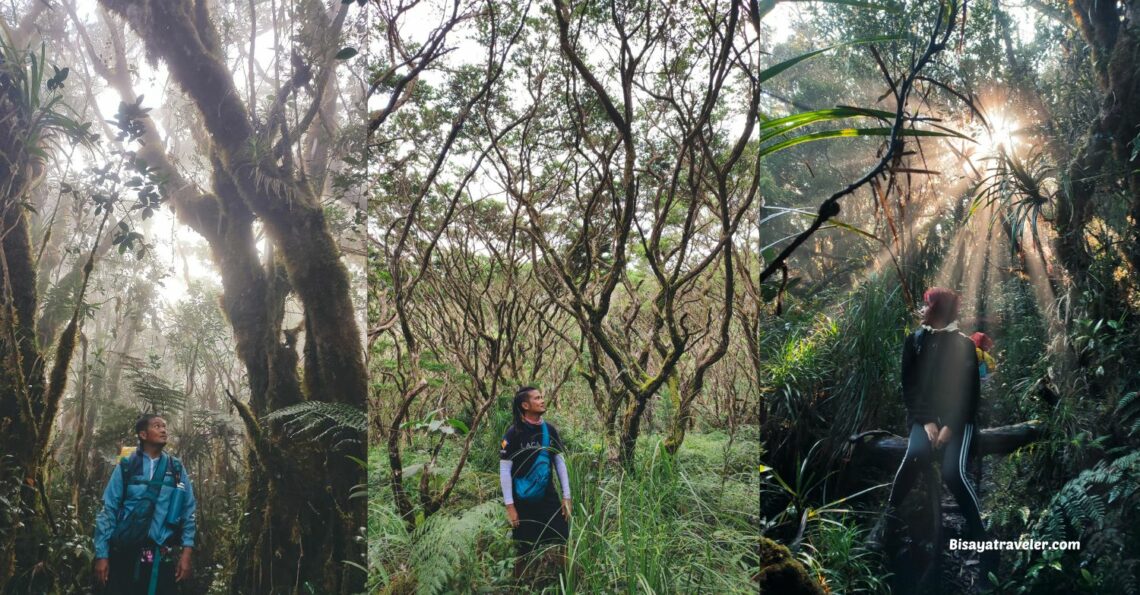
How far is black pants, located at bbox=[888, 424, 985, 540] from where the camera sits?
296 centimetres

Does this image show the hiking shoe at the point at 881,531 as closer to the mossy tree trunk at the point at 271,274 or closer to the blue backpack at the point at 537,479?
the blue backpack at the point at 537,479

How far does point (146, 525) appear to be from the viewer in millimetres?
3014

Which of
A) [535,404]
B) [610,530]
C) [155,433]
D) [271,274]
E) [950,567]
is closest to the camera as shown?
[610,530]

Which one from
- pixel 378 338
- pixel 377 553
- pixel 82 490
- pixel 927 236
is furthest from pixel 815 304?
pixel 82 490

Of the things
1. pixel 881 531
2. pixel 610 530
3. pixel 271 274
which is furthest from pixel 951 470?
pixel 271 274

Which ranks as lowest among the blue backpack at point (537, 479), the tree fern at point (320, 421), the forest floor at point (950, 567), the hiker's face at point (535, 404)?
the forest floor at point (950, 567)

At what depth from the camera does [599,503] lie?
8.76 ft

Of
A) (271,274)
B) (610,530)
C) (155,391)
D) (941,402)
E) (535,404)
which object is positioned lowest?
(610,530)

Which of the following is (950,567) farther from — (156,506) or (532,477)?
(156,506)

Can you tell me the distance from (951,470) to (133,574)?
3.05 meters

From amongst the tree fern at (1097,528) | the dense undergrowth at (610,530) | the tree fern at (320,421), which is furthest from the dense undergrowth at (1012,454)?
the tree fern at (320,421)

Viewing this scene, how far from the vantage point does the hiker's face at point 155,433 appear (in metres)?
3.05

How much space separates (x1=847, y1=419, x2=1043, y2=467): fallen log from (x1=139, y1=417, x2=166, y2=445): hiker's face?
2580 millimetres

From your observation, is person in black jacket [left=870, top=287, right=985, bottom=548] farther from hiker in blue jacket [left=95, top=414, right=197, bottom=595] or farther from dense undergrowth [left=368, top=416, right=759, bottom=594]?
hiker in blue jacket [left=95, top=414, right=197, bottom=595]
